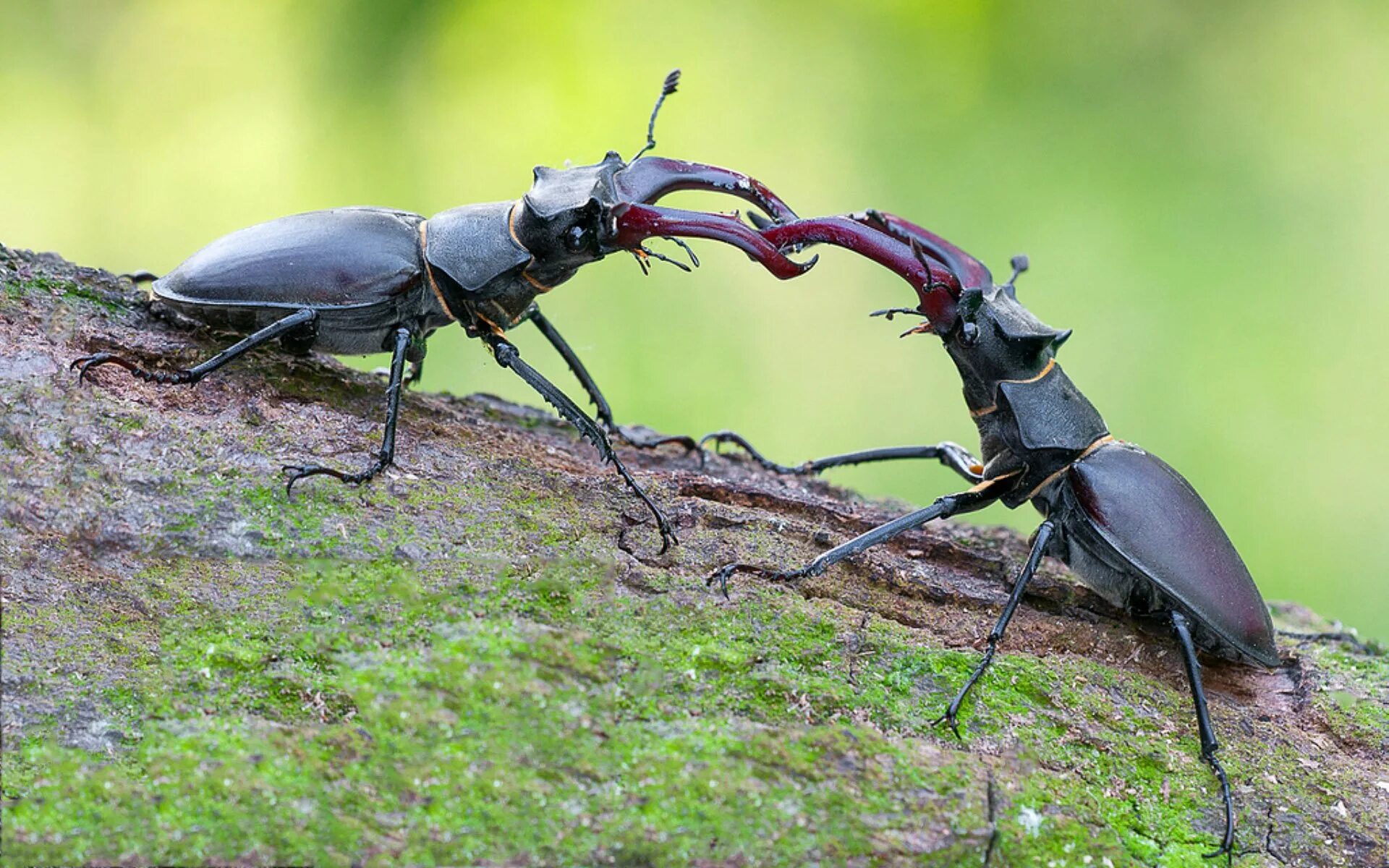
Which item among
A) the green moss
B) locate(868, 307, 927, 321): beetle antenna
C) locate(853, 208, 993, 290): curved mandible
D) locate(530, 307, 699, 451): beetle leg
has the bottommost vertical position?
the green moss

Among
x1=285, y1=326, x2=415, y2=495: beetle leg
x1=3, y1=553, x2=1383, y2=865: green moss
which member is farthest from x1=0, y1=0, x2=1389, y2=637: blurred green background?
x1=3, y1=553, x2=1383, y2=865: green moss

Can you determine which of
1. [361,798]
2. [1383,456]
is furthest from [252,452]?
[1383,456]

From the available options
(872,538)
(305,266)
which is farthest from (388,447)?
(872,538)

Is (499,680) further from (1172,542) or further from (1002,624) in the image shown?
(1172,542)

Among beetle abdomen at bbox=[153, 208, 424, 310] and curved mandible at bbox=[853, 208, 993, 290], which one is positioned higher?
curved mandible at bbox=[853, 208, 993, 290]

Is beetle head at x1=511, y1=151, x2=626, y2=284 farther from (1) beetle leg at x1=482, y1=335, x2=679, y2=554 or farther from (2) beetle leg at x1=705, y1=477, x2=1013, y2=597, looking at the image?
(2) beetle leg at x1=705, y1=477, x2=1013, y2=597

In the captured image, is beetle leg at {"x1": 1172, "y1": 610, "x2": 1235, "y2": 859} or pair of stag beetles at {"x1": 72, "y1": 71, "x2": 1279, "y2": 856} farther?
pair of stag beetles at {"x1": 72, "y1": 71, "x2": 1279, "y2": 856}

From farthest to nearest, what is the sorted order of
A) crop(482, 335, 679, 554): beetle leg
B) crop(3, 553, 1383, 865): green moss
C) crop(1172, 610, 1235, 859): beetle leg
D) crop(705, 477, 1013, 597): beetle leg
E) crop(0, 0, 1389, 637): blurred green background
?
1. crop(0, 0, 1389, 637): blurred green background
2. crop(482, 335, 679, 554): beetle leg
3. crop(705, 477, 1013, 597): beetle leg
4. crop(1172, 610, 1235, 859): beetle leg
5. crop(3, 553, 1383, 865): green moss
